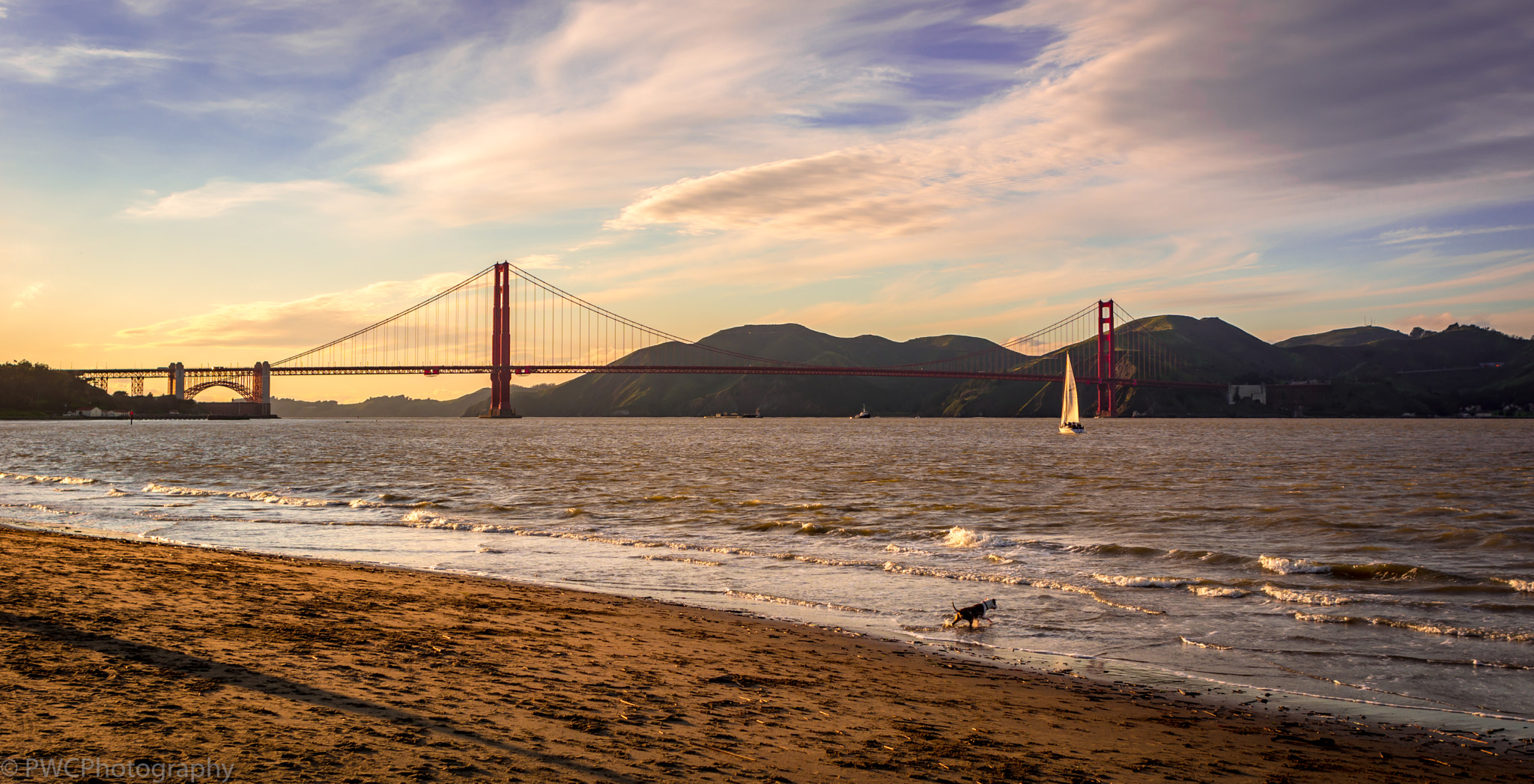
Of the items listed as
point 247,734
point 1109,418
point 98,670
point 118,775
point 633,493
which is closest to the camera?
point 118,775

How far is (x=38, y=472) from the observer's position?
1316 inches

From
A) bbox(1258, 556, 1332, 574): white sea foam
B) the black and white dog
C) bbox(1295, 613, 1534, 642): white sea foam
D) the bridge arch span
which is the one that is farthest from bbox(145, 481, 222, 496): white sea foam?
the bridge arch span

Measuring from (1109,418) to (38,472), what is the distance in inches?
6623

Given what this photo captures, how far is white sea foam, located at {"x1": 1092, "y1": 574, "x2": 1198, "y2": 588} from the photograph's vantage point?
11.7 m

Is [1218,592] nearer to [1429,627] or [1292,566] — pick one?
[1429,627]

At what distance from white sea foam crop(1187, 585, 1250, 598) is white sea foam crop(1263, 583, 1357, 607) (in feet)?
1.14

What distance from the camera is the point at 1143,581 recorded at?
11836mm

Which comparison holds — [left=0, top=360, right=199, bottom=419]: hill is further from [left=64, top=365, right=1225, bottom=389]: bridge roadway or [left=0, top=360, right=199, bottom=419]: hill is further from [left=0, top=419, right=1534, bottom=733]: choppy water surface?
[left=0, top=419, right=1534, bottom=733]: choppy water surface

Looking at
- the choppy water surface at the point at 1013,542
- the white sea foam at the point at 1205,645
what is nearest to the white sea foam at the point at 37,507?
the choppy water surface at the point at 1013,542

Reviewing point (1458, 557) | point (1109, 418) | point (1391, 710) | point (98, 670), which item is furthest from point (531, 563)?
point (1109, 418)

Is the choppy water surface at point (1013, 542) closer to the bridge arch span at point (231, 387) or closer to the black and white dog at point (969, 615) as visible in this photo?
the black and white dog at point (969, 615)

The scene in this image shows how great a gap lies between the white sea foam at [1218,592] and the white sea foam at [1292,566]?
206cm

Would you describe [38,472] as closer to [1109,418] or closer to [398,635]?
[398,635]

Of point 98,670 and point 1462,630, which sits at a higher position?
point 98,670
